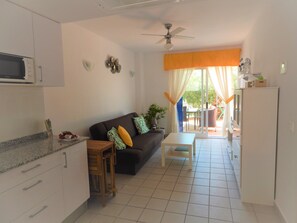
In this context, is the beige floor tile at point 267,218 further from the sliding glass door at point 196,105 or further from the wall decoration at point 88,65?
the sliding glass door at point 196,105

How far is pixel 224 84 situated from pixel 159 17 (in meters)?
2.97

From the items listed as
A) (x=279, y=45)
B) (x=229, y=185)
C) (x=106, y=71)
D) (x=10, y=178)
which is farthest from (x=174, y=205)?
(x=106, y=71)

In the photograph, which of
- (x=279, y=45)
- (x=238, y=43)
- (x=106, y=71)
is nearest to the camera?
(x=279, y=45)

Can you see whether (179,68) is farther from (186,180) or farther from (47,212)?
(47,212)

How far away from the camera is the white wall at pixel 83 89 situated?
2925 millimetres

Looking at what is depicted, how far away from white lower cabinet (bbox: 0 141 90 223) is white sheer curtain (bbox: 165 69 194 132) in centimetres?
366

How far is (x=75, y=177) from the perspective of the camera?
2150 millimetres

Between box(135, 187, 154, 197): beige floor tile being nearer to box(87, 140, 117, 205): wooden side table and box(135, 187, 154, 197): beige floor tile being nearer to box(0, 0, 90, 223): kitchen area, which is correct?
box(87, 140, 117, 205): wooden side table

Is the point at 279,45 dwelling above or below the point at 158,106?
above

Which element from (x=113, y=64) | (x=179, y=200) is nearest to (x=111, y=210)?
(x=179, y=200)

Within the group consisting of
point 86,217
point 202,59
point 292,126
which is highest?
point 202,59

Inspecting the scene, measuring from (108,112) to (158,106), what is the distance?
1.86 m

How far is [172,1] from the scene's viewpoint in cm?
182

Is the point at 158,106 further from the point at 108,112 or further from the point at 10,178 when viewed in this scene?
the point at 10,178
